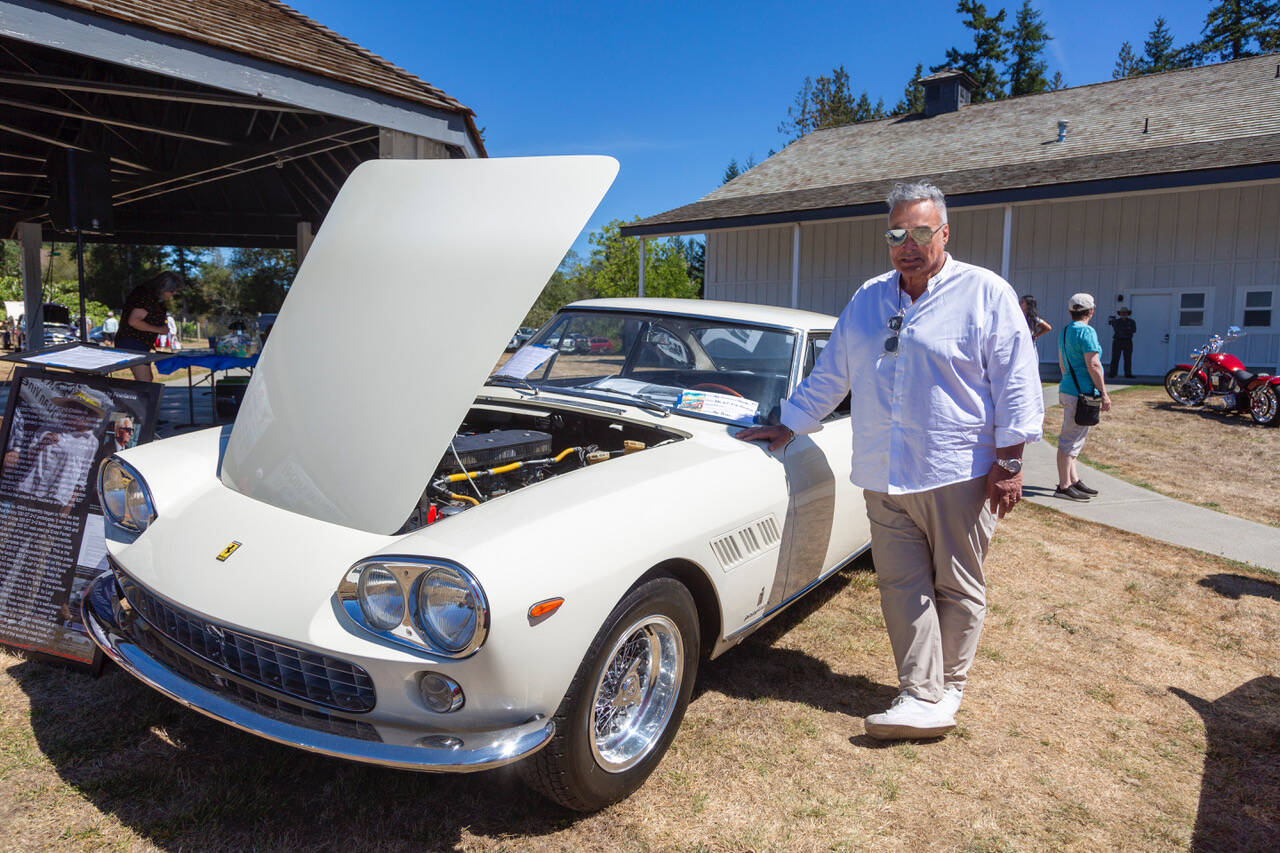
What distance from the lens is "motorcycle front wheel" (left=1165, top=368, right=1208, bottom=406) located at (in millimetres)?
11625

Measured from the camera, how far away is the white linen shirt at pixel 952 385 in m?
2.68

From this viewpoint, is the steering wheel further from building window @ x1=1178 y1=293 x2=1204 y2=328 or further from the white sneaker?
building window @ x1=1178 y1=293 x2=1204 y2=328

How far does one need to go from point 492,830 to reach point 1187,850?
6.66 ft

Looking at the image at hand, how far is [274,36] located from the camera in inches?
235

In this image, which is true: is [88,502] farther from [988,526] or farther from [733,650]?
[988,526]

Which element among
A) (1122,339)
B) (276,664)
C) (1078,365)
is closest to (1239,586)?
(1078,365)

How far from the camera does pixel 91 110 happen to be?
27.7ft

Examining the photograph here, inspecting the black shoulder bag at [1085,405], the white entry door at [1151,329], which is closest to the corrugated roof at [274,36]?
the black shoulder bag at [1085,405]

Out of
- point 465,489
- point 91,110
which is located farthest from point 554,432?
point 91,110

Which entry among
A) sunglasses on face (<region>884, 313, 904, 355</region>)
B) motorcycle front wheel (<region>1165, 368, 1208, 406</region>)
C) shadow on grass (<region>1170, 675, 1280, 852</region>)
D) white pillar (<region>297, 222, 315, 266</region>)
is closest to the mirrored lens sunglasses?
sunglasses on face (<region>884, 313, 904, 355</region>)

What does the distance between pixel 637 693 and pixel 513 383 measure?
1.79m

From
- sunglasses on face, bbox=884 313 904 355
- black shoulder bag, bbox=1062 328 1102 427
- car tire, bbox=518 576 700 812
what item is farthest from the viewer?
black shoulder bag, bbox=1062 328 1102 427

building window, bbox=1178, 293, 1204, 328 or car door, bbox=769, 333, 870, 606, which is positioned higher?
building window, bbox=1178, 293, 1204, 328

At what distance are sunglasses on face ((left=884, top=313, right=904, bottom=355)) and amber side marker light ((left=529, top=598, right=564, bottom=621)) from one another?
1.51 meters
